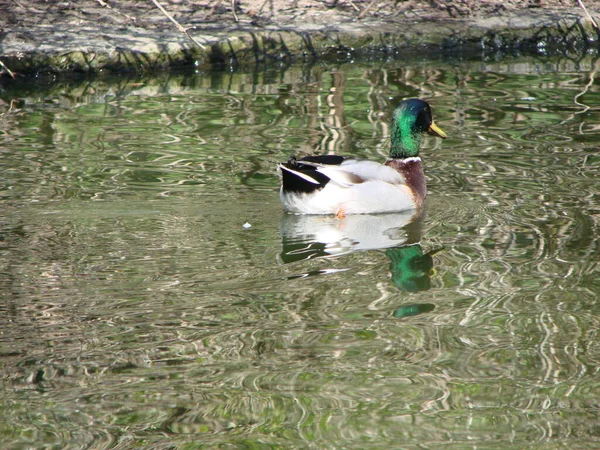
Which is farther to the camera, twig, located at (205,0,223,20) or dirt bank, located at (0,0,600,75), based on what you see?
twig, located at (205,0,223,20)

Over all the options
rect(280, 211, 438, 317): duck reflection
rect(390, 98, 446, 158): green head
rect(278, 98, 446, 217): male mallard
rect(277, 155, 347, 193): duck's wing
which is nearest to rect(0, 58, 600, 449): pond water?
rect(280, 211, 438, 317): duck reflection

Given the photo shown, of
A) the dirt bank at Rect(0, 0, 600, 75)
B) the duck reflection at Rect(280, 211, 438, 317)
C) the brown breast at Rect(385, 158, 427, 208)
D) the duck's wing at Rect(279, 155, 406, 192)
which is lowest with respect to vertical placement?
the duck reflection at Rect(280, 211, 438, 317)

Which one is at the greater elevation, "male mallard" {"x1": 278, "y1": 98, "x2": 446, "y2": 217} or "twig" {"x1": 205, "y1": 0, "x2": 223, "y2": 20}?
"twig" {"x1": 205, "y1": 0, "x2": 223, "y2": 20}

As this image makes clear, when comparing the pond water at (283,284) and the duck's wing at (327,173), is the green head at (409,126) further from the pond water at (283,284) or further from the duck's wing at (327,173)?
the duck's wing at (327,173)

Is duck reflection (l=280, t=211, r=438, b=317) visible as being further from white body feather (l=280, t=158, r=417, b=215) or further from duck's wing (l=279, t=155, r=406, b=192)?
duck's wing (l=279, t=155, r=406, b=192)

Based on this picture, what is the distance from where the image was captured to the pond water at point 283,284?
415 cm

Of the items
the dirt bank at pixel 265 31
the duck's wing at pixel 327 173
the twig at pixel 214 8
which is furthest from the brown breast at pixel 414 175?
Answer: the twig at pixel 214 8

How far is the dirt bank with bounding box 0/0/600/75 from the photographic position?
1161 centimetres

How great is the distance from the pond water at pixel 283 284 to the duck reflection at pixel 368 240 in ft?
0.08

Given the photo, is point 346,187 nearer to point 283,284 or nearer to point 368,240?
point 368,240

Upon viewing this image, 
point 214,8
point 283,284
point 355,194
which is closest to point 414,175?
point 355,194

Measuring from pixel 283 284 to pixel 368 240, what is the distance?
1151mm

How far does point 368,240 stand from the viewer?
22.0 feet

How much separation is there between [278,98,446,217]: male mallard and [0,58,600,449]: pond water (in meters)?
0.14
